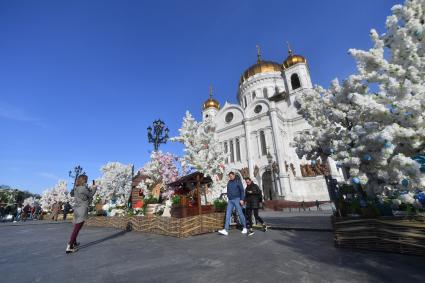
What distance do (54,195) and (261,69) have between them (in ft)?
176

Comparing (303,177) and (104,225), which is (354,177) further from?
(303,177)

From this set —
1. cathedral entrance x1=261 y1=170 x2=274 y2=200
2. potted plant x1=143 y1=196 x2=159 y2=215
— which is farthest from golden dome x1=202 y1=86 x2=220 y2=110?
potted plant x1=143 y1=196 x2=159 y2=215

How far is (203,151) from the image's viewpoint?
14.1m

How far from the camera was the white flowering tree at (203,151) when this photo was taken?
13648mm

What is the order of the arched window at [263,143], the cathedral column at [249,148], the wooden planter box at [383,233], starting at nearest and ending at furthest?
1. the wooden planter box at [383,233]
2. the cathedral column at [249,148]
3. the arched window at [263,143]

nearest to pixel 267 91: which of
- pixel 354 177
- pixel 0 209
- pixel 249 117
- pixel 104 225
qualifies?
pixel 249 117

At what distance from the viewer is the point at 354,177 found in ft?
13.8

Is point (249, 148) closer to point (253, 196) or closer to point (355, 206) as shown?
point (253, 196)

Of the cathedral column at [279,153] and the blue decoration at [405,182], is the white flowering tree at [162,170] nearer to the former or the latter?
the blue decoration at [405,182]

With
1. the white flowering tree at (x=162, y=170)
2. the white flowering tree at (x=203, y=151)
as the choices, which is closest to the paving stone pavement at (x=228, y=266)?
the white flowering tree at (x=203, y=151)

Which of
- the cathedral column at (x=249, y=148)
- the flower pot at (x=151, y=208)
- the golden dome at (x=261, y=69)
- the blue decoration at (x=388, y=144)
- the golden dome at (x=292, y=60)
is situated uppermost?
the golden dome at (x=261, y=69)

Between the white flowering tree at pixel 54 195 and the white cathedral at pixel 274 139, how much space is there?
36.8 metres

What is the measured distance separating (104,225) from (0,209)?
101 ft

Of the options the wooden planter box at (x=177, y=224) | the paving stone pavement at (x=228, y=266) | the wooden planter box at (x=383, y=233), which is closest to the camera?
the paving stone pavement at (x=228, y=266)
